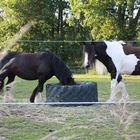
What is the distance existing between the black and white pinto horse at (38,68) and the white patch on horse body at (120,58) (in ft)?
3.54

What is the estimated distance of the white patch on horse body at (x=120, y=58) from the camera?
10500 mm

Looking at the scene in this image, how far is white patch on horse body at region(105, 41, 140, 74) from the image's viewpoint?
10.5m

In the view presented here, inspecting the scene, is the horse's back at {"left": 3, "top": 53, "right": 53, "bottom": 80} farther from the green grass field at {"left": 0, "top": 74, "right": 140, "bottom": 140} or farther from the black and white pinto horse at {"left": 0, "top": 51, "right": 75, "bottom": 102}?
the green grass field at {"left": 0, "top": 74, "right": 140, "bottom": 140}

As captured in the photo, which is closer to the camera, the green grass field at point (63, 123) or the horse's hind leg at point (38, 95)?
the green grass field at point (63, 123)

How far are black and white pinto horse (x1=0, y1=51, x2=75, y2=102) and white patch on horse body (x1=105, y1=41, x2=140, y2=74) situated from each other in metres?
1.08

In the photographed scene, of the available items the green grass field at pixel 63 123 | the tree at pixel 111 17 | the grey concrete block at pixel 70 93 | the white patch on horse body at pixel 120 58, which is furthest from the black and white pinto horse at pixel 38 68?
the tree at pixel 111 17

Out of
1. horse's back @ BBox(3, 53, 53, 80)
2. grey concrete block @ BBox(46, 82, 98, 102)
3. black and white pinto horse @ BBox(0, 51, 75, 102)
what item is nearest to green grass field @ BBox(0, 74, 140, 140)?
grey concrete block @ BBox(46, 82, 98, 102)

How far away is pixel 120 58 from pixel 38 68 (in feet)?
5.92

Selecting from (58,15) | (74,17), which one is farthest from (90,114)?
(58,15)

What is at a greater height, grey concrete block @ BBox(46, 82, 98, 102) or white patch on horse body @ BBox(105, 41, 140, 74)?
white patch on horse body @ BBox(105, 41, 140, 74)

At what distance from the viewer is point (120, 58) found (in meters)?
10.5

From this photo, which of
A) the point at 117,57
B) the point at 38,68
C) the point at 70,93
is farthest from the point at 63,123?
the point at 117,57

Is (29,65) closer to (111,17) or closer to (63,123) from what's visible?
(63,123)

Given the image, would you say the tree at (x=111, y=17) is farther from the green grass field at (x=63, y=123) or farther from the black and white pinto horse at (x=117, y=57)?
the green grass field at (x=63, y=123)
